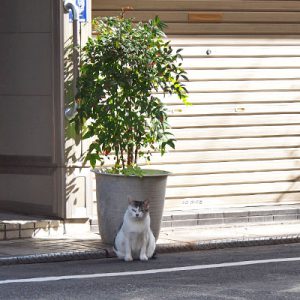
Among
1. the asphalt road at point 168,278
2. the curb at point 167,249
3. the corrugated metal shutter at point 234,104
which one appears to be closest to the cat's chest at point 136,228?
the asphalt road at point 168,278

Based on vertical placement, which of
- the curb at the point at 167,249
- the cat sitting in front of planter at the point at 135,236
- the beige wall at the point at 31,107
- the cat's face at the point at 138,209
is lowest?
the curb at the point at 167,249

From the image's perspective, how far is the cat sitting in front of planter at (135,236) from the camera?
1234 cm

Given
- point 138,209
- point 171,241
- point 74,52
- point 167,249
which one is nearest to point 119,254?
point 138,209

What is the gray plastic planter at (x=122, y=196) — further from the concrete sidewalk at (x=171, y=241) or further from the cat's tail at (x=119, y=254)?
the cat's tail at (x=119, y=254)

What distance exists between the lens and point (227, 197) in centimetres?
1534

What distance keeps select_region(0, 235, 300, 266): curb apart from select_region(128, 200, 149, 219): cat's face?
2.11 feet

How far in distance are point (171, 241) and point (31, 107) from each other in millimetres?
2714

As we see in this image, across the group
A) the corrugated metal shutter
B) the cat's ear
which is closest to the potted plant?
the cat's ear

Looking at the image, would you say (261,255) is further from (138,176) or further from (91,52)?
(91,52)

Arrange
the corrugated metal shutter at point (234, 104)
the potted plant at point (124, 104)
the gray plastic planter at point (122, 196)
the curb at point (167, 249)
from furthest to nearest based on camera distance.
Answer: the corrugated metal shutter at point (234, 104) < the potted plant at point (124, 104) < the gray plastic planter at point (122, 196) < the curb at point (167, 249)

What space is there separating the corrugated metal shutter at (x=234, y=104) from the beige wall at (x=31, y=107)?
1.08 m

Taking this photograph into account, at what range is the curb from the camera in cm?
1215

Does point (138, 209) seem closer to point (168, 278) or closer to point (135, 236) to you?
point (135, 236)

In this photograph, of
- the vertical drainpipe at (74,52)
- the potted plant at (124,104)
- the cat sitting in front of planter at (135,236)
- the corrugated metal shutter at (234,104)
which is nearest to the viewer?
the cat sitting in front of planter at (135,236)
